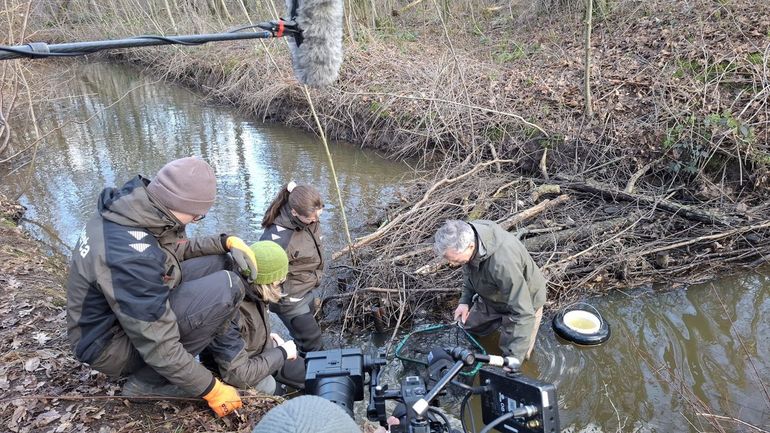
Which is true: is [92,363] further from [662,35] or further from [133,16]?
[133,16]

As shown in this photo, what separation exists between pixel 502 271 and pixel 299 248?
1.56 metres

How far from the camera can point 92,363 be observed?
2529 millimetres

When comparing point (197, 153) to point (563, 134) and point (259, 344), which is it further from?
point (259, 344)

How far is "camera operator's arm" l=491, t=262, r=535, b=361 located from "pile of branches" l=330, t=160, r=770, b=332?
1315 mm

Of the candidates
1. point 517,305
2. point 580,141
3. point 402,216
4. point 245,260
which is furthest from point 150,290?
point 580,141

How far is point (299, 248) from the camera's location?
3.90 meters

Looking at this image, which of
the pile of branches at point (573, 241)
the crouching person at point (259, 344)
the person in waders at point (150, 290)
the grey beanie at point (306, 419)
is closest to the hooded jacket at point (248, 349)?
the crouching person at point (259, 344)

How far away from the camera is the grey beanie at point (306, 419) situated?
3.87ft

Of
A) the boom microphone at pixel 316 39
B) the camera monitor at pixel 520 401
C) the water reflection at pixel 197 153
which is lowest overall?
the water reflection at pixel 197 153

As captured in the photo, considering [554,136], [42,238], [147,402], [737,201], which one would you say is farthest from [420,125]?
[147,402]

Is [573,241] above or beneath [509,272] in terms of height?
beneath

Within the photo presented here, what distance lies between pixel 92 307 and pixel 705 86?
7.60 meters

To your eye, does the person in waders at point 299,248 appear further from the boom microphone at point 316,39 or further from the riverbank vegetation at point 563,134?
the boom microphone at point 316,39

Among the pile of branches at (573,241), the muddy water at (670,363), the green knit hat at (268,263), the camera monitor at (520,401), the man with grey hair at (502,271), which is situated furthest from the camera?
the pile of branches at (573,241)
